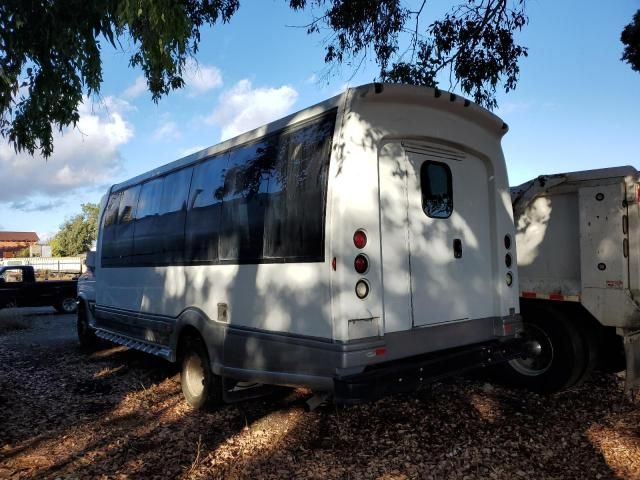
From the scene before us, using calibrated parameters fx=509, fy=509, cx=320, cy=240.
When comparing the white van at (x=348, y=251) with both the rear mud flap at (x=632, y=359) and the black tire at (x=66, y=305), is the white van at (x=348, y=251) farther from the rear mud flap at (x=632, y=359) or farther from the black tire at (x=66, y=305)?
the black tire at (x=66, y=305)

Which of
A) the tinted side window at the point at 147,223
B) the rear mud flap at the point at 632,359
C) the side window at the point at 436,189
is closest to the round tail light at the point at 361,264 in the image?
the side window at the point at 436,189

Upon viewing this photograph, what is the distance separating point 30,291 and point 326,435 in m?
15.6

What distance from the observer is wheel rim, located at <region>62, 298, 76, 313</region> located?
17400 mm

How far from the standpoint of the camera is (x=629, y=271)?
500cm

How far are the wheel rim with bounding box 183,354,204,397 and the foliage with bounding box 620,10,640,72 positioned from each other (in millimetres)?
10527

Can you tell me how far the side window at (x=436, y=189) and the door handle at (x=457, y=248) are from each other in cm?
24

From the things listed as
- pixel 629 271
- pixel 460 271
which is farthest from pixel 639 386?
pixel 460 271

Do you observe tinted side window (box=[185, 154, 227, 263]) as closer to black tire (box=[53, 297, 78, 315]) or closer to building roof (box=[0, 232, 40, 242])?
black tire (box=[53, 297, 78, 315])

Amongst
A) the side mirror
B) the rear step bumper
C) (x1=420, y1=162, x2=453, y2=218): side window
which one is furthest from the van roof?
the side mirror

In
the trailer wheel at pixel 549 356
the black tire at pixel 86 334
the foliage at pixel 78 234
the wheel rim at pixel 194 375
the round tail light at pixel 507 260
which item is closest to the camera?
the round tail light at pixel 507 260

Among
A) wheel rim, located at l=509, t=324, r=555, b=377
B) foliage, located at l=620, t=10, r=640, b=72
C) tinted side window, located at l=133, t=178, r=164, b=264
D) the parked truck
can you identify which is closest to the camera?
wheel rim, located at l=509, t=324, r=555, b=377

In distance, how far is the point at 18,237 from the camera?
109125 millimetres

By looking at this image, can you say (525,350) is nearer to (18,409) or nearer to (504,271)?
(504,271)

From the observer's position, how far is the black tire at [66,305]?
17312 mm
